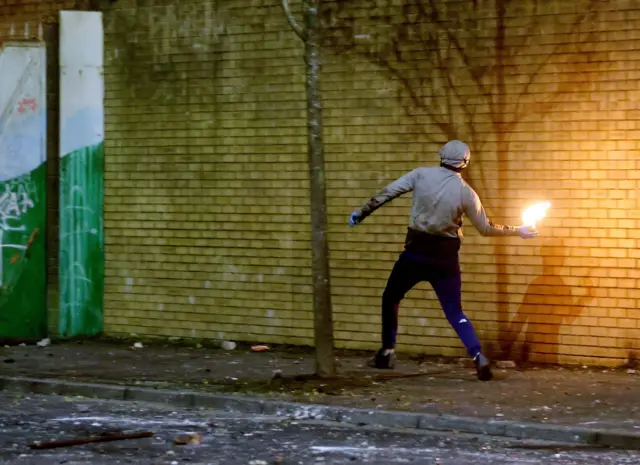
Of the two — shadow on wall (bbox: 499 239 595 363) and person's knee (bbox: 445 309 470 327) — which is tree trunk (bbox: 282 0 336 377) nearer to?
person's knee (bbox: 445 309 470 327)

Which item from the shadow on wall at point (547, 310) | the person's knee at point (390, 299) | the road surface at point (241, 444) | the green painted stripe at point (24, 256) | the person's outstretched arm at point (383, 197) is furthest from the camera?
the green painted stripe at point (24, 256)

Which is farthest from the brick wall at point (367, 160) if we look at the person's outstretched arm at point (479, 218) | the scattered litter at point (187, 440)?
the scattered litter at point (187, 440)

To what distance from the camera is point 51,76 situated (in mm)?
13344

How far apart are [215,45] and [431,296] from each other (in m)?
3.62

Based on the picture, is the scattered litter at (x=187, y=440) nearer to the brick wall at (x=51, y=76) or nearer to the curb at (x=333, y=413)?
the curb at (x=333, y=413)

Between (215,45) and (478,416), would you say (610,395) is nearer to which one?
(478,416)

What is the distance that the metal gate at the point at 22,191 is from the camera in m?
13.4

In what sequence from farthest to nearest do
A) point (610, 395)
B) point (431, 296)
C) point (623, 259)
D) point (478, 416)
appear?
point (431, 296) → point (623, 259) → point (610, 395) → point (478, 416)

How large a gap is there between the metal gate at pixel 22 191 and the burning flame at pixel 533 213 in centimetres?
591

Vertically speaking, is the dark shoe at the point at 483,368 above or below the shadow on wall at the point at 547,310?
below

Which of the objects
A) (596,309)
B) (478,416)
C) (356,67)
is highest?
(356,67)

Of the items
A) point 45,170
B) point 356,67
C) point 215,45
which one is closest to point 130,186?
point 45,170

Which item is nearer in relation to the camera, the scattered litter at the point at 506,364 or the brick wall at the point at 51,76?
the scattered litter at the point at 506,364

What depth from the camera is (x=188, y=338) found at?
42.3 feet
